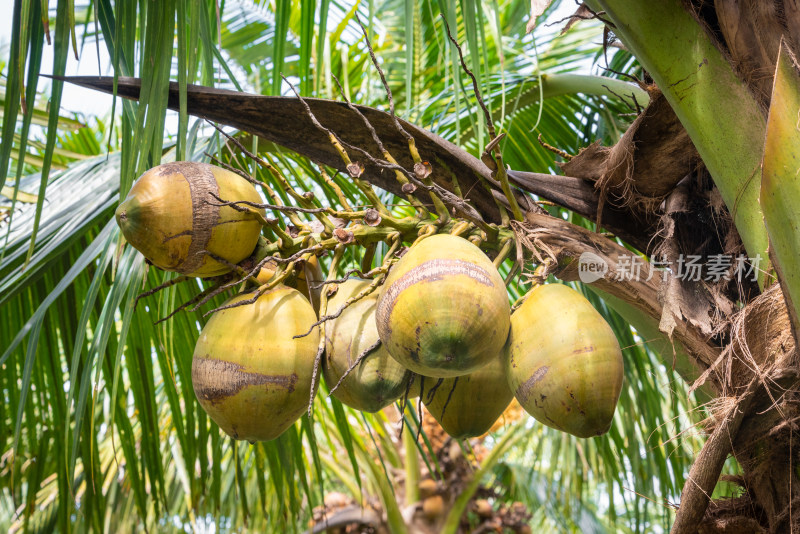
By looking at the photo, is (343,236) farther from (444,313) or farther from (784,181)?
(784,181)

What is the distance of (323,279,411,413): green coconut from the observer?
108 centimetres

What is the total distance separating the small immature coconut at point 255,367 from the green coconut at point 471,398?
0.23 m

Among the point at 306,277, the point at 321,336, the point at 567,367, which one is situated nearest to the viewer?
the point at 567,367

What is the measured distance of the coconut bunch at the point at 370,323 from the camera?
3.13 feet

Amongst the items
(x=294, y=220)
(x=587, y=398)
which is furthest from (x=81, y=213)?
(x=587, y=398)

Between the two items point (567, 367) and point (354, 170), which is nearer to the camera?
point (567, 367)

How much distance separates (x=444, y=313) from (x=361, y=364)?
23 centimetres

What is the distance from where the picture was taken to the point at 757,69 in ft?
3.52

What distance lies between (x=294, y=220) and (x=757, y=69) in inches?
31.1

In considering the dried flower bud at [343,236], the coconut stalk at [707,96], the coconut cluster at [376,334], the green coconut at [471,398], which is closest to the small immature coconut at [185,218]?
the coconut cluster at [376,334]

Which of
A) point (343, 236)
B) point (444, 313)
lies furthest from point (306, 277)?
point (444, 313)

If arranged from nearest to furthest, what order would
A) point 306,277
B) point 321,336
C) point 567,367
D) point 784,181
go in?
1. point 784,181
2. point 567,367
3. point 321,336
4. point 306,277

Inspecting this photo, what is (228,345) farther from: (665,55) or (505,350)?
(665,55)

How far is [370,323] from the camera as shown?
1098 millimetres
